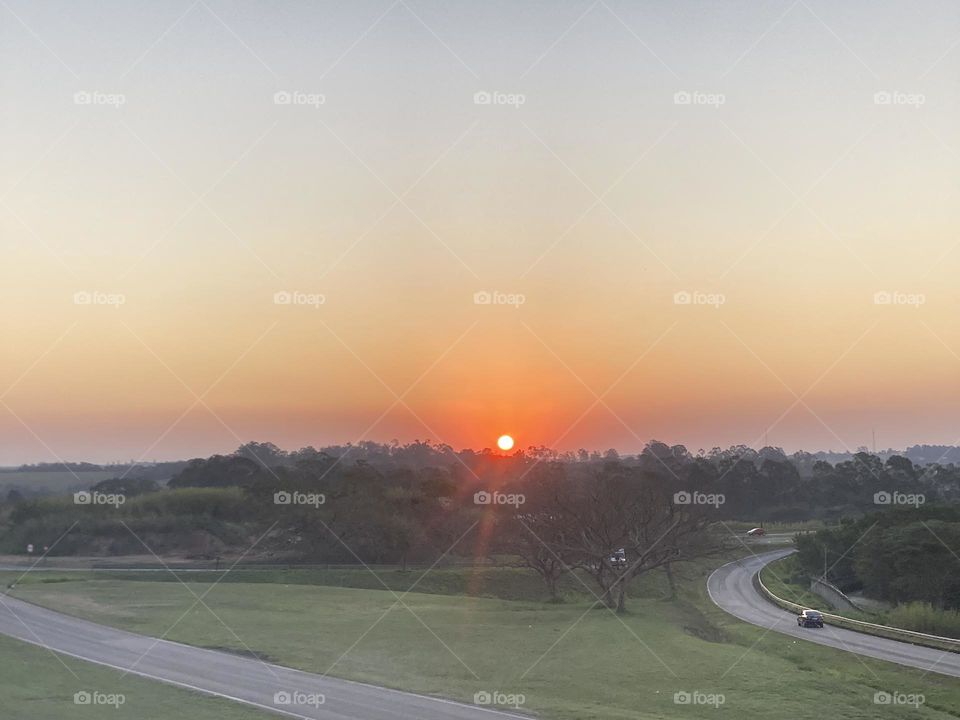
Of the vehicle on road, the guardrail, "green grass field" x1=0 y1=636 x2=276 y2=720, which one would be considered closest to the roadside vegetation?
the guardrail

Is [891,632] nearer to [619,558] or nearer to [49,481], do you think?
[619,558]

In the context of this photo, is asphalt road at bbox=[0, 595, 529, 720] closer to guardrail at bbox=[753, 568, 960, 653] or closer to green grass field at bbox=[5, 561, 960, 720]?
green grass field at bbox=[5, 561, 960, 720]

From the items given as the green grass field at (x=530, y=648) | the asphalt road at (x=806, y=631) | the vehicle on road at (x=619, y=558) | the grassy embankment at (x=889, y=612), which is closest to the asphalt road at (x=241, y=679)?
the green grass field at (x=530, y=648)

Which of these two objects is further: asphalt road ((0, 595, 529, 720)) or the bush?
the bush

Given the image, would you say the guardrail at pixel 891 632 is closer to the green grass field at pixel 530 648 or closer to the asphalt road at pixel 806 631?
the asphalt road at pixel 806 631

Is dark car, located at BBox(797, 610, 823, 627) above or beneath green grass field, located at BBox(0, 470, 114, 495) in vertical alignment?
beneath

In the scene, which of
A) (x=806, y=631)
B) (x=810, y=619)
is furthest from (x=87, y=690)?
(x=810, y=619)
